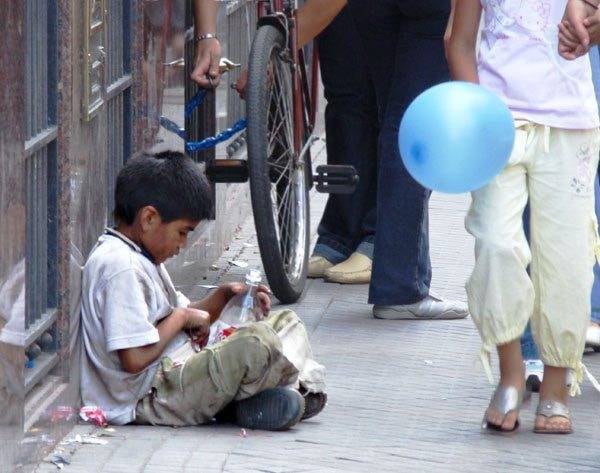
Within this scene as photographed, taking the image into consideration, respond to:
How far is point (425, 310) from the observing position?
273 inches

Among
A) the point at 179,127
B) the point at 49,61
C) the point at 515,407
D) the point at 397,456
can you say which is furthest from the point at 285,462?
the point at 179,127

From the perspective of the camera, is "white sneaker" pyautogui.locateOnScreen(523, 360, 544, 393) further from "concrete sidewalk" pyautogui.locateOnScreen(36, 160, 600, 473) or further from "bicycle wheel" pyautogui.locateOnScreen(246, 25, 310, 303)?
"bicycle wheel" pyautogui.locateOnScreen(246, 25, 310, 303)

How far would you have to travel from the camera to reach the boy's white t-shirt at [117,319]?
488 centimetres

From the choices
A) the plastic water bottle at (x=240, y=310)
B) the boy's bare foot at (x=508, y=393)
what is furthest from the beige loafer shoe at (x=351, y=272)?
the boy's bare foot at (x=508, y=393)

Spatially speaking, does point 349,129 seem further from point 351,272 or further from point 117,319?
point 117,319

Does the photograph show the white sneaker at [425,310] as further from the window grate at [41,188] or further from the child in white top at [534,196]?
the window grate at [41,188]

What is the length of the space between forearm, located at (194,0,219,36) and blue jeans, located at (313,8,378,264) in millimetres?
1311

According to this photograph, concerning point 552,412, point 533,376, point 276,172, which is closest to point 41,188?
point 552,412

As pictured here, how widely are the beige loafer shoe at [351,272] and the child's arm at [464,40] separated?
2415 millimetres

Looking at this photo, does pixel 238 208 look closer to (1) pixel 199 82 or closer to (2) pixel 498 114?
(1) pixel 199 82

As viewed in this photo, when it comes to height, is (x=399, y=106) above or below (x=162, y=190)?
below

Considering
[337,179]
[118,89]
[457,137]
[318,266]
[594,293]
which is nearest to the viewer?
[457,137]

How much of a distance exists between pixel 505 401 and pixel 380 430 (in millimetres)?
401

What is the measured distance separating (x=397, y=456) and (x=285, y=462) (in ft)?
1.24
